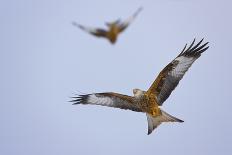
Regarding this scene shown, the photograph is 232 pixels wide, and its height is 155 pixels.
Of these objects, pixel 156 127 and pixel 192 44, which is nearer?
pixel 156 127

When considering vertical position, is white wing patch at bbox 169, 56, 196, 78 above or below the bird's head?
above

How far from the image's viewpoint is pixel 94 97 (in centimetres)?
948

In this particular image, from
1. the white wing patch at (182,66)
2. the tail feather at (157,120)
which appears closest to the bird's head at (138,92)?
the tail feather at (157,120)

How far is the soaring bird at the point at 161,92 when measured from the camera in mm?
8109

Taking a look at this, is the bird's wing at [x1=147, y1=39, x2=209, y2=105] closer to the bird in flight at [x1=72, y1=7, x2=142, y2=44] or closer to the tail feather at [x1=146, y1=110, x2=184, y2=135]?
the tail feather at [x1=146, y1=110, x2=184, y2=135]

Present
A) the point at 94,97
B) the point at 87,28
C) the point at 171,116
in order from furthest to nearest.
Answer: the point at 94,97 < the point at 171,116 < the point at 87,28

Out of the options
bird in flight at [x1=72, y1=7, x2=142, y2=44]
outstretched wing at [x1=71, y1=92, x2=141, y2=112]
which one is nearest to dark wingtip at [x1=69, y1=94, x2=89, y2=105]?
outstretched wing at [x1=71, y1=92, x2=141, y2=112]

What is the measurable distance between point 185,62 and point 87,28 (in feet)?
17.3

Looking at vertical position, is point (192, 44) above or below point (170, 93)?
above

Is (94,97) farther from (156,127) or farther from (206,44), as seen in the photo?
(206,44)

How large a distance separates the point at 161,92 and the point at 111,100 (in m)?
1.32

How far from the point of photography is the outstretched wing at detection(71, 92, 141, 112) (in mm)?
8695

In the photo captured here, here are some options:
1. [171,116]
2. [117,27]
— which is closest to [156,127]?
[171,116]

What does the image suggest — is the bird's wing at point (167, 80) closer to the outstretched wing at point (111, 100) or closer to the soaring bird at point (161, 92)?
the soaring bird at point (161, 92)
